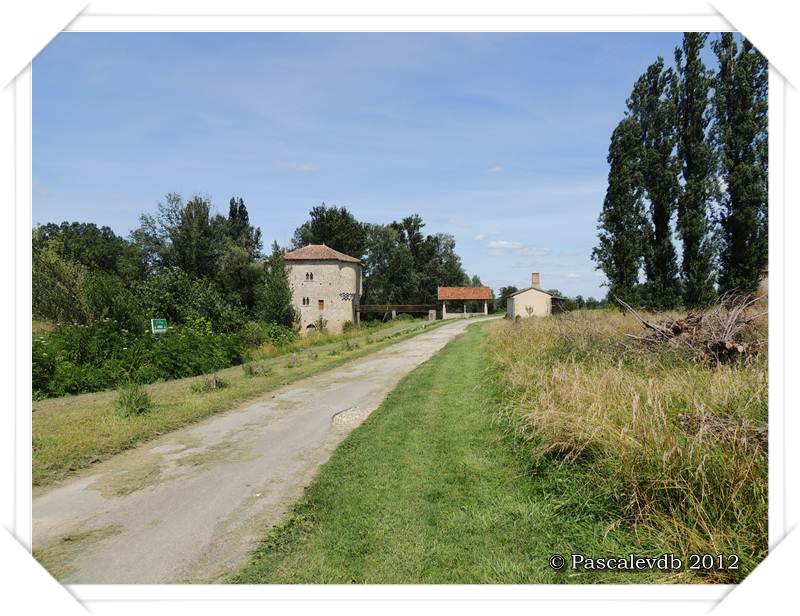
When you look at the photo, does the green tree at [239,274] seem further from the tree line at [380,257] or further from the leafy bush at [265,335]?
the tree line at [380,257]

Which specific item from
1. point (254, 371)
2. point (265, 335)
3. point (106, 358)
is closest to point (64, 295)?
point (106, 358)

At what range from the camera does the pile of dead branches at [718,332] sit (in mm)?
6625

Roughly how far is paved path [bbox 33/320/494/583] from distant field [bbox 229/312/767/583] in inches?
12.2

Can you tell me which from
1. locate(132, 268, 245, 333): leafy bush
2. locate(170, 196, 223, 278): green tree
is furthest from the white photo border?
locate(170, 196, 223, 278): green tree

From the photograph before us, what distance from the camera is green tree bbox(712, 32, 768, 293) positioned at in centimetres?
588

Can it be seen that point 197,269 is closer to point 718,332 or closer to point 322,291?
point 322,291

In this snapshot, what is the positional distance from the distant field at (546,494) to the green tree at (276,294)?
26303 mm

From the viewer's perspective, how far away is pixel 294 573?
3.19 m

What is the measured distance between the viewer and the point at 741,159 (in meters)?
7.07

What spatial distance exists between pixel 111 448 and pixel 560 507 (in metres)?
5.31

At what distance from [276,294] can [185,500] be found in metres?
28.4

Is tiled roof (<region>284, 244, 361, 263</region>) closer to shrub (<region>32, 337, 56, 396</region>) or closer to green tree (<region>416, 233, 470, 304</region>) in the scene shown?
green tree (<region>416, 233, 470, 304</region>)
